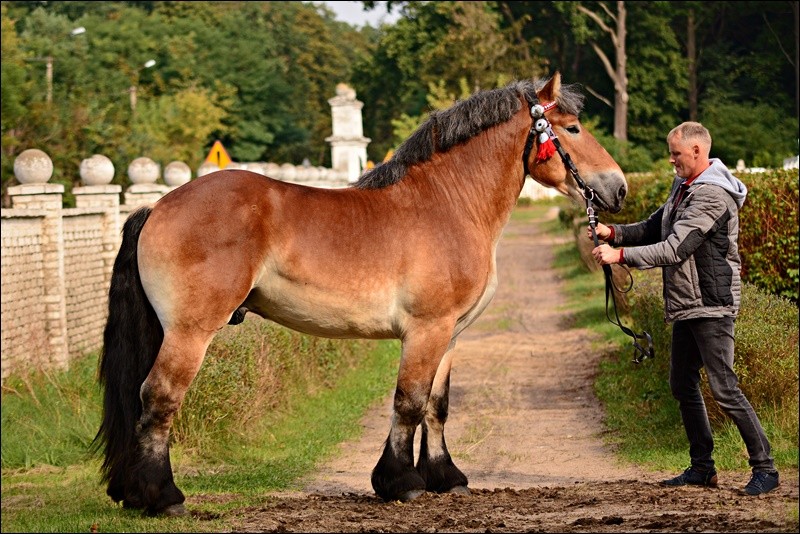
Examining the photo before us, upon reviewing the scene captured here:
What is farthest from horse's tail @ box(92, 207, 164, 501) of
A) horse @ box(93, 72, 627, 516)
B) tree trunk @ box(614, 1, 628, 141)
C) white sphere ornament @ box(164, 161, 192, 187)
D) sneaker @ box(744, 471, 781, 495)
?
tree trunk @ box(614, 1, 628, 141)

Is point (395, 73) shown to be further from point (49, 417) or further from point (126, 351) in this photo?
point (126, 351)

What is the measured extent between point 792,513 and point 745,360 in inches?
125

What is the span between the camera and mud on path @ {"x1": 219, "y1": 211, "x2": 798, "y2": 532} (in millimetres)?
6246

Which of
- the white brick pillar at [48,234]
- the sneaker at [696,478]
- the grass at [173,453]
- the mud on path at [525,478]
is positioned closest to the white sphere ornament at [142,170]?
the white brick pillar at [48,234]

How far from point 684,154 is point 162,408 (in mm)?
3501

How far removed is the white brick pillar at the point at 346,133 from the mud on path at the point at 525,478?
441 inches

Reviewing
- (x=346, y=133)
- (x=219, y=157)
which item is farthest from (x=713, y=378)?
(x=346, y=133)

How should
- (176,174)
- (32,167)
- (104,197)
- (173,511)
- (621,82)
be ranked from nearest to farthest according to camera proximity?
1. (173,511)
2. (32,167)
3. (104,197)
4. (176,174)
5. (621,82)

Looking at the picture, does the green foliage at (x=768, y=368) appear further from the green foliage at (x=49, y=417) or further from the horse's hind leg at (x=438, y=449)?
the green foliage at (x=49, y=417)

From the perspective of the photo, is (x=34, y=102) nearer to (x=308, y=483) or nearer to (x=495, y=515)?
(x=308, y=483)

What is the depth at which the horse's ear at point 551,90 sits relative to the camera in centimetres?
759

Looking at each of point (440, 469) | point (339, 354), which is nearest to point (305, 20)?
point (339, 354)

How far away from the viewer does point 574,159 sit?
24.9 ft

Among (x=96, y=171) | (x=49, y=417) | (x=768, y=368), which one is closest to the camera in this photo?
(x=768, y=368)
